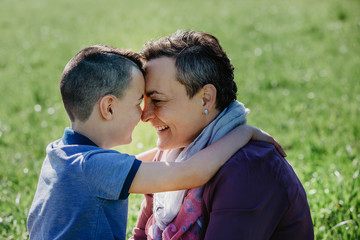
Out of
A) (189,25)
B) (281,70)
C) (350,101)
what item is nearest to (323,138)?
(350,101)

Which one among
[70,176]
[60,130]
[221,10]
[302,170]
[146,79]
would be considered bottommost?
[302,170]

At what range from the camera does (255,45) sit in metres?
11.3

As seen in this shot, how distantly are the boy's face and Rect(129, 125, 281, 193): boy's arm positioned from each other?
16.0 inches

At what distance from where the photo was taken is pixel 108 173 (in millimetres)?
2432

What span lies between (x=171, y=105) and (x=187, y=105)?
0.12m

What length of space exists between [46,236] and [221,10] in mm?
14369

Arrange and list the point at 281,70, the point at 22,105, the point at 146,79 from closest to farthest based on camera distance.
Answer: the point at 146,79 < the point at 22,105 < the point at 281,70

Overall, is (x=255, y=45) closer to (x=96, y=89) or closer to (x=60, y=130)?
(x=60, y=130)

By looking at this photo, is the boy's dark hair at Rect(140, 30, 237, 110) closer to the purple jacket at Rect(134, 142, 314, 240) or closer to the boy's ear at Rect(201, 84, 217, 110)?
the boy's ear at Rect(201, 84, 217, 110)

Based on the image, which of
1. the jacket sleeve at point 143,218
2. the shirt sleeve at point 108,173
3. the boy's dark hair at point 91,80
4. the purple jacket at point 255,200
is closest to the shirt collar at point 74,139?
the boy's dark hair at point 91,80

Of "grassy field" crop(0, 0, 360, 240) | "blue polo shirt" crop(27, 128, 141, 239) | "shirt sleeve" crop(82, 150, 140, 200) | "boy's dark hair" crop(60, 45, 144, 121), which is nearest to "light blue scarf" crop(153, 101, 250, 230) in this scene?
"blue polo shirt" crop(27, 128, 141, 239)

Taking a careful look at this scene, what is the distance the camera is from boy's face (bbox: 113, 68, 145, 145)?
2.81m

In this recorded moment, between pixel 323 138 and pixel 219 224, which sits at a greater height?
pixel 219 224

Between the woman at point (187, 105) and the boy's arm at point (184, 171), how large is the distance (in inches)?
7.4
